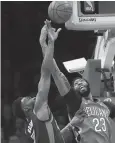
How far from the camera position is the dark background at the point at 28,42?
391 inches

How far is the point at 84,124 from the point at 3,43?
6029 millimetres

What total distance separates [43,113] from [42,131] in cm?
17

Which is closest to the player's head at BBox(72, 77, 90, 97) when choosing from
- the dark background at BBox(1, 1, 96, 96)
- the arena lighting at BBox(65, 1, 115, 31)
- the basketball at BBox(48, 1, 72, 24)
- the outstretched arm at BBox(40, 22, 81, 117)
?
the outstretched arm at BBox(40, 22, 81, 117)

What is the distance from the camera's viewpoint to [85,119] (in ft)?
14.8

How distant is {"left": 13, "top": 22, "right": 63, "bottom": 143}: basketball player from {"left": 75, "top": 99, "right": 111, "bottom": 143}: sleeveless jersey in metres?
0.42

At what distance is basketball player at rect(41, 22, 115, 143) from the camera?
4426mm

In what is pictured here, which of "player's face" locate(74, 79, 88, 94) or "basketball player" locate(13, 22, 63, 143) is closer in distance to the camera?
"basketball player" locate(13, 22, 63, 143)

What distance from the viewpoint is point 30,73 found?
408 inches

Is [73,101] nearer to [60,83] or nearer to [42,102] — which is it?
[60,83]

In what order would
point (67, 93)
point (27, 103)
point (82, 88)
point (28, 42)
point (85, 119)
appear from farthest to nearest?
point (28, 42), point (82, 88), point (85, 119), point (67, 93), point (27, 103)

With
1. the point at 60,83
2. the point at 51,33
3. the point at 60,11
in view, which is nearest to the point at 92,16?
the point at 60,11

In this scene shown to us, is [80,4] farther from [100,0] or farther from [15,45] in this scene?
[15,45]

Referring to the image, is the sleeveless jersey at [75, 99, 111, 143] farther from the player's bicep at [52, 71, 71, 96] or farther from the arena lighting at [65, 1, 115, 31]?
the arena lighting at [65, 1, 115, 31]

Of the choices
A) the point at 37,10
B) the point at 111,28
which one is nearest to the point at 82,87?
the point at 111,28
